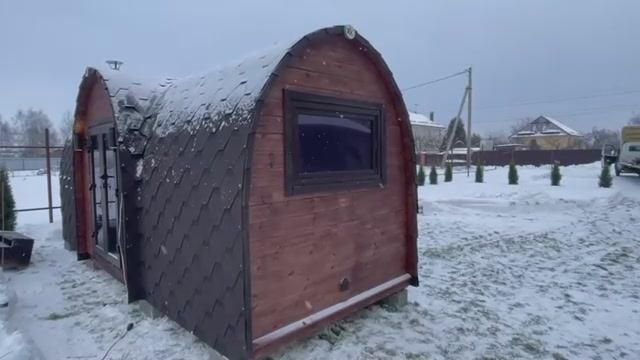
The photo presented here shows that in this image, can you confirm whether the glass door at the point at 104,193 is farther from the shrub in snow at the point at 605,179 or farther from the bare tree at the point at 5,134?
the bare tree at the point at 5,134

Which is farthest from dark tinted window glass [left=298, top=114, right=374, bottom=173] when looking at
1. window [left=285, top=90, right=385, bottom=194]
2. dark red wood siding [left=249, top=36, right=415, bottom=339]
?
dark red wood siding [left=249, top=36, right=415, bottom=339]

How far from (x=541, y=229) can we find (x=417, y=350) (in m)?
5.93

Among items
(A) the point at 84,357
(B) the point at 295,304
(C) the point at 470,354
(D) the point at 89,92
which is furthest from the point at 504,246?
(D) the point at 89,92

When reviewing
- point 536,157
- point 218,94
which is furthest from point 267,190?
point 536,157

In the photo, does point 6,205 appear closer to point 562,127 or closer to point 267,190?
point 267,190

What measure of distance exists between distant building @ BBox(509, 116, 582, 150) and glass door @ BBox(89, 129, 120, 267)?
143ft

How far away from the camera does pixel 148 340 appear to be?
10.1 ft

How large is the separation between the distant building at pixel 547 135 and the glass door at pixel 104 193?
43.5 metres

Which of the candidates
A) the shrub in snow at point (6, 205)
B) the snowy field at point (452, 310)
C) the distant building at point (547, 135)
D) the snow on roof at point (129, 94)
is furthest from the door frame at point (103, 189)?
the distant building at point (547, 135)

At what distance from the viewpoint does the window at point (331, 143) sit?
269 cm

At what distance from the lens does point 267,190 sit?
255 centimetres

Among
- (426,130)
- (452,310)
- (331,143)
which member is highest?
(426,130)

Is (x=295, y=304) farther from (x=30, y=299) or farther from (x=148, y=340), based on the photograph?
(x=30, y=299)

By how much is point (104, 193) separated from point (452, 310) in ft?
13.7
